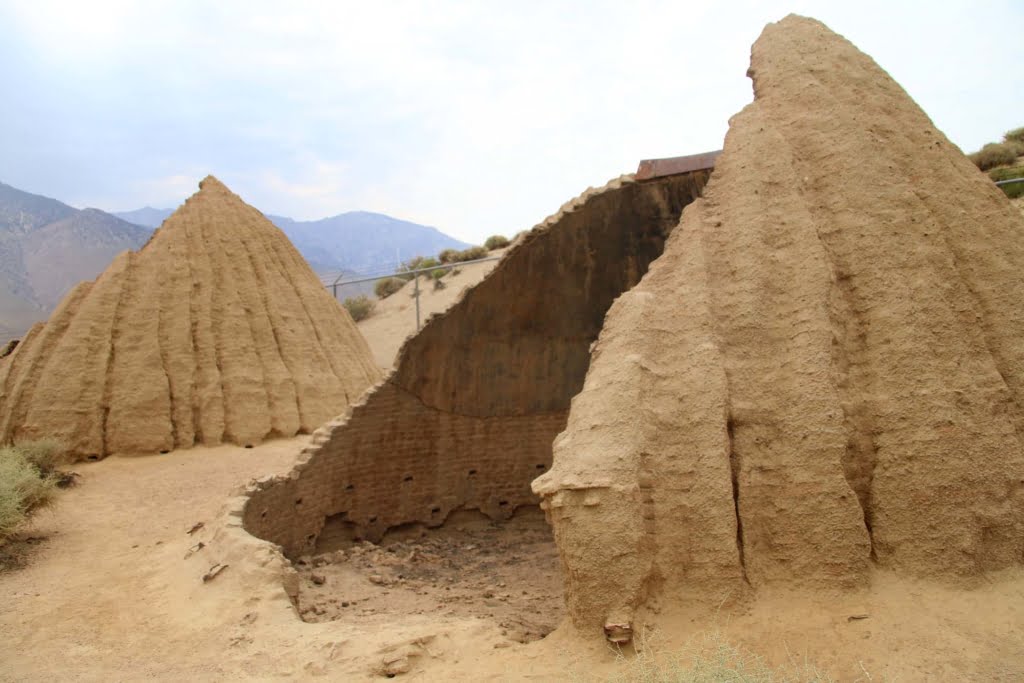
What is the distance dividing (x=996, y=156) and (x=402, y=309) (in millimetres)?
20028

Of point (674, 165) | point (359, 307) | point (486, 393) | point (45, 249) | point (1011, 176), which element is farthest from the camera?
point (359, 307)

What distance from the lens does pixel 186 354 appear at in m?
12.3

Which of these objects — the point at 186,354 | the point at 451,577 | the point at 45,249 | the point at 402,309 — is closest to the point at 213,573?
the point at 451,577

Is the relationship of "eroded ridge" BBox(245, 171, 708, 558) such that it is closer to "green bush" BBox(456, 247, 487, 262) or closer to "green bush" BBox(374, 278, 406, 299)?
"green bush" BBox(456, 247, 487, 262)

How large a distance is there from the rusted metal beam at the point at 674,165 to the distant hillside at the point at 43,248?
1705 centimetres

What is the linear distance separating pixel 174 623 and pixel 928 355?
5102 millimetres

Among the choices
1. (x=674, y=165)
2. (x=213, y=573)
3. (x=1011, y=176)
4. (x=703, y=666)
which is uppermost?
(x=1011, y=176)

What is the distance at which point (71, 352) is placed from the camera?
38.4ft

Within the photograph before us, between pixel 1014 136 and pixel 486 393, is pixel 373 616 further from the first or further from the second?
pixel 1014 136

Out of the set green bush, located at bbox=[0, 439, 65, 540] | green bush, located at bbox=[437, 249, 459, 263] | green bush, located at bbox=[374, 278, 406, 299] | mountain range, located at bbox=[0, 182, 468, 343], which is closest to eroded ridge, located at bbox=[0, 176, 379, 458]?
green bush, located at bbox=[0, 439, 65, 540]

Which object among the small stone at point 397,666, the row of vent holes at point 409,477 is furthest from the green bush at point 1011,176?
the small stone at point 397,666

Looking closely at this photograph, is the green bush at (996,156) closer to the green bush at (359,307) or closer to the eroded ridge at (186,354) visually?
the eroded ridge at (186,354)

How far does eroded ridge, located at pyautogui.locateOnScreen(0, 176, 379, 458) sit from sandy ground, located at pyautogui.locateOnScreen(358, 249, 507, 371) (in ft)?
36.9

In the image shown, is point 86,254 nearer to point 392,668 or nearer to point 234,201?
point 234,201
